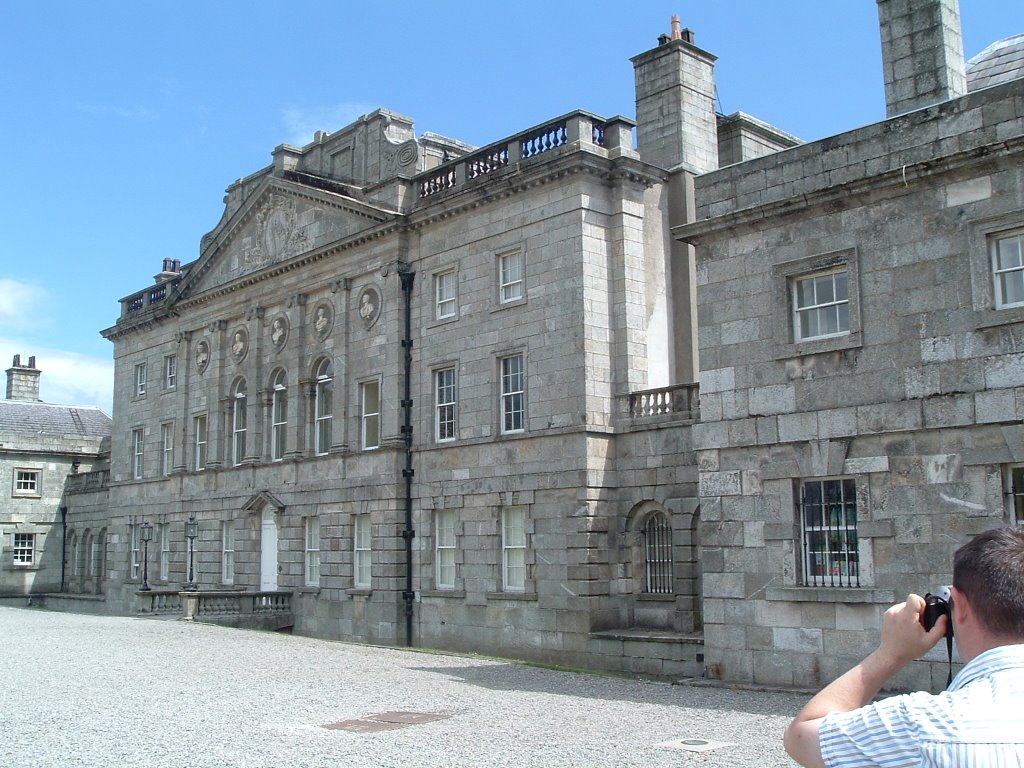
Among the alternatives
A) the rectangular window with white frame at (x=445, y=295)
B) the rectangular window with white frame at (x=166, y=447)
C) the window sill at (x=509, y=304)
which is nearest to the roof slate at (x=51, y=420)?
the rectangular window with white frame at (x=166, y=447)

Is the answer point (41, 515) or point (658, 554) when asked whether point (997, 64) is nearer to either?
point (658, 554)

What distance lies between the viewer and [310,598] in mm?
30109

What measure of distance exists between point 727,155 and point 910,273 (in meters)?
13.5

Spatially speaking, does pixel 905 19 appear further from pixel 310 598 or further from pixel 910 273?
pixel 310 598

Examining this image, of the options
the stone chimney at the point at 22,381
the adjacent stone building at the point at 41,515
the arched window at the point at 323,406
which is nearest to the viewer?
the arched window at the point at 323,406

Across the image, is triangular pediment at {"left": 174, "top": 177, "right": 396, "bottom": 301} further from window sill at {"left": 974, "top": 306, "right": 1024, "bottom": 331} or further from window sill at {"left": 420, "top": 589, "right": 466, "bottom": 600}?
window sill at {"left": 974, "top": 306, "right": 1024, "bottom": 331}

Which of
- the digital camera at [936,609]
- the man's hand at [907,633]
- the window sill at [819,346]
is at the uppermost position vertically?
the window sill at [819,346]

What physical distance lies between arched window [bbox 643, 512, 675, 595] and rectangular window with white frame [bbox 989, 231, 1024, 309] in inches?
375

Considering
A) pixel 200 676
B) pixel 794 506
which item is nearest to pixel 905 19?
pixel 794 506

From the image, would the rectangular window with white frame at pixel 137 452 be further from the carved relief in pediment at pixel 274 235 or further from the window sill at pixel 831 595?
the window sill at pixel 831 595

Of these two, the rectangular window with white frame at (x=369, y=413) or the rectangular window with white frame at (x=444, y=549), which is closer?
the rectangular window with white frame at (x=444, y=549)

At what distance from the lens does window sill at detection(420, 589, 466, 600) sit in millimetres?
25594

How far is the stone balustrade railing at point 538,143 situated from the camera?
79.6 ft

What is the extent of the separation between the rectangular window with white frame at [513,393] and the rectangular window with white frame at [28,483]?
3268 centimetres
